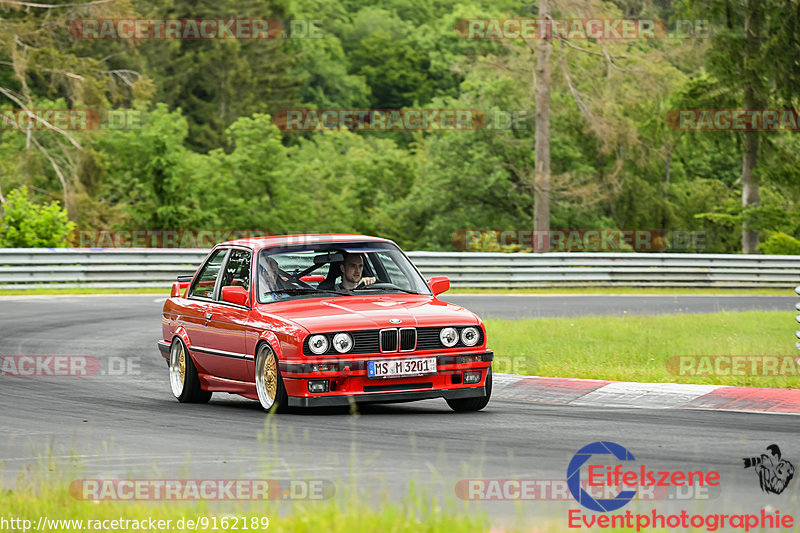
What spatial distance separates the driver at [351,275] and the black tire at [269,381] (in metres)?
1.28

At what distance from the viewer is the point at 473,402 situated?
10422mm

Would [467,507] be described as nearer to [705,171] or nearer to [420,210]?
[420,210]

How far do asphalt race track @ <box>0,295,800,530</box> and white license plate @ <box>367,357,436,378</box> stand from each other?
360 mm

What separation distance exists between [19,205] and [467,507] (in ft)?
88.2

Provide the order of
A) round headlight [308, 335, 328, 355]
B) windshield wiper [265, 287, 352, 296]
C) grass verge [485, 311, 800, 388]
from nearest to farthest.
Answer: round headlight [308, 335, 328, 355]
windshield wiper [265, 287, 352, 296]
grass verge [485, 311, 800, 388]

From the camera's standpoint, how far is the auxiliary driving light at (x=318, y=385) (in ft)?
31.9

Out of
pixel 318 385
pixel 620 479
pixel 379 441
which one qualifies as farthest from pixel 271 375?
pixel 620 479

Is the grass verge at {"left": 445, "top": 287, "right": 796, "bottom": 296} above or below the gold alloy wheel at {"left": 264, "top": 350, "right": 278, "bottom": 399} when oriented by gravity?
below

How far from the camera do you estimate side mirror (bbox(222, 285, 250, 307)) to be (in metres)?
10.7

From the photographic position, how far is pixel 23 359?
1471 centimetres

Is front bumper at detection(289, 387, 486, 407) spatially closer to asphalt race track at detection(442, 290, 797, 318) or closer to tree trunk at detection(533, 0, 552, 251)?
asphalt race track at detection(442, 290, 797, 318)

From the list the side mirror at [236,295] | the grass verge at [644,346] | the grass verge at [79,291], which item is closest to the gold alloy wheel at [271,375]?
the side mirror at [236,295]

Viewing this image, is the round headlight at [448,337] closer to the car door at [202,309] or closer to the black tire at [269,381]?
the black tire at [269,381]

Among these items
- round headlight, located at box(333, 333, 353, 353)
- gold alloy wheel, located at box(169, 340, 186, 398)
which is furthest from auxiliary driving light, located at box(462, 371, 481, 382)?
gold alloy wheel, located at box(169, 340, 186, 398)
